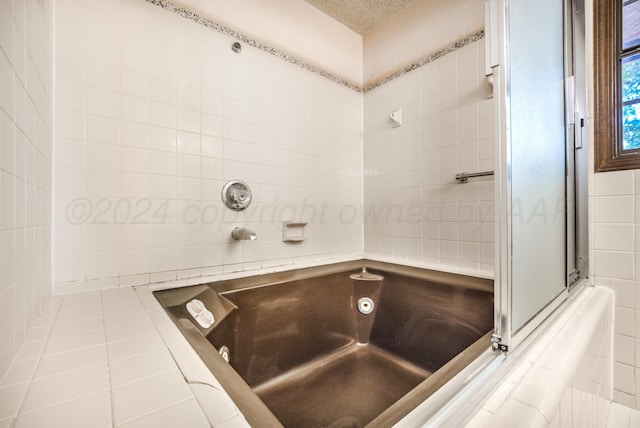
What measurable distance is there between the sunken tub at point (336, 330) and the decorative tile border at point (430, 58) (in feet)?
A: 4.16

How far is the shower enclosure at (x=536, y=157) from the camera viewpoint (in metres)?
0.59

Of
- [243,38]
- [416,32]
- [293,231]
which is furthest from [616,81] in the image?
[243,38]

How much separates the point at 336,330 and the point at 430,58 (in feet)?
5.57

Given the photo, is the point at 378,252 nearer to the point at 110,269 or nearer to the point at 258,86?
the point at 258,86

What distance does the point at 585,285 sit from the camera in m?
1.11

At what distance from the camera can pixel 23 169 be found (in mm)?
587

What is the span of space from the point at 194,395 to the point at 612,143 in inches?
67.9

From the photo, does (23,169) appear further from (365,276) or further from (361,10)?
(361,10)

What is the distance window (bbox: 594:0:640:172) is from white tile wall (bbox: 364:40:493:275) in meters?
0.42

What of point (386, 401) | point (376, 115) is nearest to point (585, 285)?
point (386, 401)

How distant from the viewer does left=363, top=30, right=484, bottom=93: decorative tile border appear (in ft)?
4.46

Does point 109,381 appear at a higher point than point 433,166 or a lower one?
lower

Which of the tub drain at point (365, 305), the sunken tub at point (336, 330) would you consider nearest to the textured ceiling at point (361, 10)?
the sunken tub at point (336, 330)

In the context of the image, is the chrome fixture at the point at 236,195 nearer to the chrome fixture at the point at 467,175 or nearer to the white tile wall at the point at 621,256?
the chrome fixture at the point at 467,175
